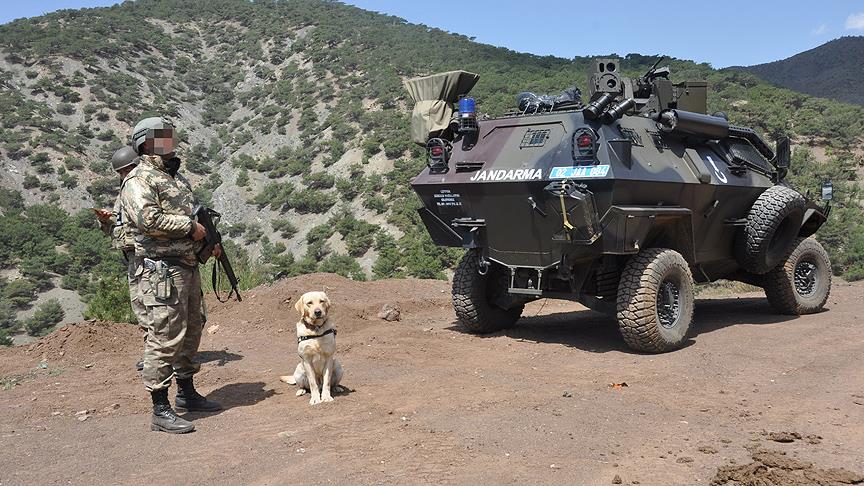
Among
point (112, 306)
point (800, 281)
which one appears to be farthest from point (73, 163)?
point (800, 281)

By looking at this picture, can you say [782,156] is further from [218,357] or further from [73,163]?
[73,163]

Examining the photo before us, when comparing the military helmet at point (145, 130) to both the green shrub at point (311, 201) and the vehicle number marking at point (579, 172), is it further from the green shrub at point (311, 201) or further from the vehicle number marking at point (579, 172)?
the green shrub at point (311, 201)

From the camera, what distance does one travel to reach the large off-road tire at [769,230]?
341 inches

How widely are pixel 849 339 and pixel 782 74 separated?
61564 mm

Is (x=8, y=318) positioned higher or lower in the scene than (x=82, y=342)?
lower

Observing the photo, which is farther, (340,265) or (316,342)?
(340,265)

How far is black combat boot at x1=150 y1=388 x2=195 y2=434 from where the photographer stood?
5.08 meters

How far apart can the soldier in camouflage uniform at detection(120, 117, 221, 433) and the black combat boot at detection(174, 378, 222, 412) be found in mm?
253

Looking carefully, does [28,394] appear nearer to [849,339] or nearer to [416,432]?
[416,432]

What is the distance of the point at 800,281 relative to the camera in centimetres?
966

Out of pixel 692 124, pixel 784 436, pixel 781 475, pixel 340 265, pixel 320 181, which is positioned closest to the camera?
pixel 781 475

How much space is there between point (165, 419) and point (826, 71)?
64475 millimetres

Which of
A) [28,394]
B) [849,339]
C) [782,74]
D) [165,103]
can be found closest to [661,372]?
[849,339]

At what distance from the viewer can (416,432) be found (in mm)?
4938
